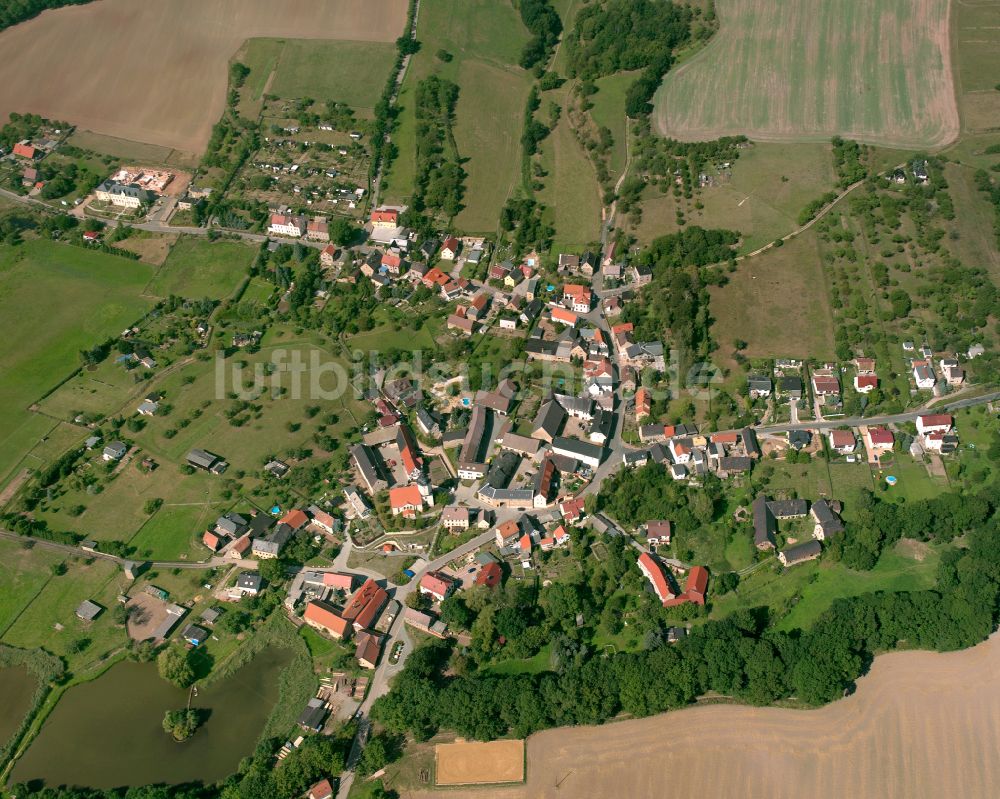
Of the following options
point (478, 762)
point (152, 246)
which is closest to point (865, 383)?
point (478, 762)

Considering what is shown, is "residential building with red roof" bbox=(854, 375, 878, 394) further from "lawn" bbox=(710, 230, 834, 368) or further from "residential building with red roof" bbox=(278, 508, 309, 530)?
"residential building with red roof" bbox=(278, 508, 309, 530)

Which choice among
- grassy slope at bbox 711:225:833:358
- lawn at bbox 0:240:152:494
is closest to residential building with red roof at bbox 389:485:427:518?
grassy slope at bbox 711:225:833:358

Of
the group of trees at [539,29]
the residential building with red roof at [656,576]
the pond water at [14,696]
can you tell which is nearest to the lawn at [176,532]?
the pond water at [14,696]

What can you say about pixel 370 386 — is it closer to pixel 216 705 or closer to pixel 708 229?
pixel 216 705

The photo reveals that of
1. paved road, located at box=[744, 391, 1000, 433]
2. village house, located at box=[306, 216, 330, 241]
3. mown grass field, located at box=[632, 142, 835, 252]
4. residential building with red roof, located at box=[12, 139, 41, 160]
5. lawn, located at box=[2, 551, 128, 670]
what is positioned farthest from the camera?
residential building with red roof, located at box=[12, 139, 41, 160]

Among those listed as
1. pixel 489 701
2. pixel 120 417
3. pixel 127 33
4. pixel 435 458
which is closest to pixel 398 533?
pixel 435 458

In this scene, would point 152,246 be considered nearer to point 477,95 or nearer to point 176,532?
point 176,532
